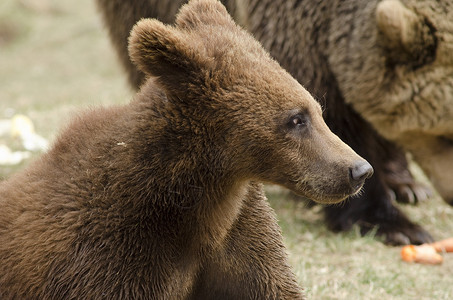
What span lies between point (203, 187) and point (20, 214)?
0.86 m

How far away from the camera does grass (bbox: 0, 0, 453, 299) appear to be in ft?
15.7

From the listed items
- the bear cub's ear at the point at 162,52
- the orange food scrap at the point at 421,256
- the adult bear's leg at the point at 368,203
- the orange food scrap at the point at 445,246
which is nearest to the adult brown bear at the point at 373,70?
the adult bear's leg at the point at 368,203

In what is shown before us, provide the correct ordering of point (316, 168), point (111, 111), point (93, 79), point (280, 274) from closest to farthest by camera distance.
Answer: point (316, 168), point (111, 111), point (280, 274), point (93, 79)

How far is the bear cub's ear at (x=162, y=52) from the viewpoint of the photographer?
298cm

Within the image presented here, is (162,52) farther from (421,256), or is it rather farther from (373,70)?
(421,256)

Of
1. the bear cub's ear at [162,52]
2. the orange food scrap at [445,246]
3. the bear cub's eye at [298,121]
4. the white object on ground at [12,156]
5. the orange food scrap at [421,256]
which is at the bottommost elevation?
the orange food scrap at [445,246]

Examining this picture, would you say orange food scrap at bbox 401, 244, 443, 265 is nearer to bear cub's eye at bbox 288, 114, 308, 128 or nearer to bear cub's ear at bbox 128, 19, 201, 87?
bear cub's eye at bbox 288, 114, 308, 128

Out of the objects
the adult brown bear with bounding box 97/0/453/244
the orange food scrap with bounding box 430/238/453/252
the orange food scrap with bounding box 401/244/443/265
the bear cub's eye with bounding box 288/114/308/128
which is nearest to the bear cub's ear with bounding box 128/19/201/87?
the bear cub's eye with bounding box 288/114/308/128

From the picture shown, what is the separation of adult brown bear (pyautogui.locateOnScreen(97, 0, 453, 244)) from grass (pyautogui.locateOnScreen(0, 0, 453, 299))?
0.32 meters

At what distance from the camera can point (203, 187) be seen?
330cm

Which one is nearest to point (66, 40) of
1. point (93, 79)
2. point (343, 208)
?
point (93, 79)

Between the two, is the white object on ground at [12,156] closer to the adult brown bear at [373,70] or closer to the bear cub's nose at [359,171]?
the adult brown bear at [373,70]

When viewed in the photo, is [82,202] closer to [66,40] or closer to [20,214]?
[20,214]

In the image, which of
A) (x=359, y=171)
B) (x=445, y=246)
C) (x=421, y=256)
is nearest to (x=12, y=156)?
(x=421, y=256)
